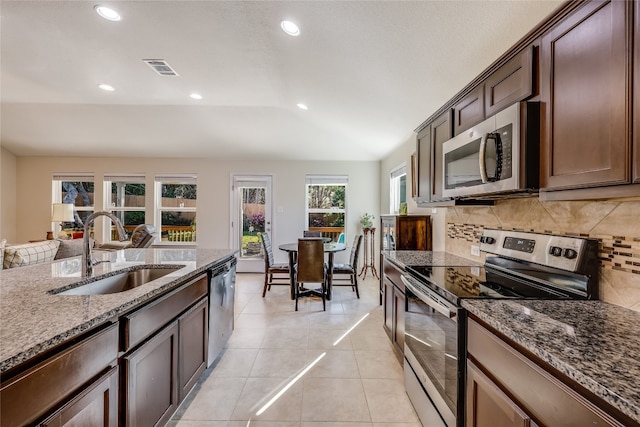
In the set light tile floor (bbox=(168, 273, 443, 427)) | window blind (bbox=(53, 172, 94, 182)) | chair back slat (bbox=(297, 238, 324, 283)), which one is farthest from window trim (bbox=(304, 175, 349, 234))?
window blind (bbox=(53, 172, 94, 182))

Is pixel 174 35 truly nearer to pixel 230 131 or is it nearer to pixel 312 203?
pixel 230 131

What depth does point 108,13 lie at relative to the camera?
6.82 ft

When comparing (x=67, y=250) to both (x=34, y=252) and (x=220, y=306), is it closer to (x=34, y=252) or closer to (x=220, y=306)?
(x=34, y=252)

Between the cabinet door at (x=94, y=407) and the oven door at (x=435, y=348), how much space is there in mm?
1439

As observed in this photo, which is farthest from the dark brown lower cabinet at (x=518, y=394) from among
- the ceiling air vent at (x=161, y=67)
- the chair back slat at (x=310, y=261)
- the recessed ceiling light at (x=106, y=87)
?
the recessed ceiling light at (x=106, y=87)

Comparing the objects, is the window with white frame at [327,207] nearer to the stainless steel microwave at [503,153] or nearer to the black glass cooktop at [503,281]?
the black glass cooktop at [503,281]

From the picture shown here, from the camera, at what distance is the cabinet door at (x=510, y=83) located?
124 cm

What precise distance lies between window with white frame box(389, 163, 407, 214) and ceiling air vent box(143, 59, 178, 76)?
324 cm

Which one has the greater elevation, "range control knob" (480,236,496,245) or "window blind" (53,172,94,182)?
"window blind" (53,172,94,182)

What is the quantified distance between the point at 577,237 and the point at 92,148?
695cm

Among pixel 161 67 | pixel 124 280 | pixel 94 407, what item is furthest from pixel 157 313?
pixel 161 67

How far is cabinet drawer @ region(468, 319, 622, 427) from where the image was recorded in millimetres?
688

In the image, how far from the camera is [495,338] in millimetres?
1020

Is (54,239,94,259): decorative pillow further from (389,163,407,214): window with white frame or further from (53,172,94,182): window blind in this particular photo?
(389,163,407,214): window with white frame
